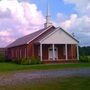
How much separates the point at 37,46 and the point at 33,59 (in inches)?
219

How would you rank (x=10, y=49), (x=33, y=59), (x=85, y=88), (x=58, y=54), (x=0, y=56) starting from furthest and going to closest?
(x=10, y=49) → (x=0, y=56) → (x=58, y=54) → (x=33, y=59) → (x=85, y=88)

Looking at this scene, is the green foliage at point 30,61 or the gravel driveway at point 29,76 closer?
the gravel driveway at point 29,76

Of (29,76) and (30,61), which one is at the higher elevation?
(30,61)

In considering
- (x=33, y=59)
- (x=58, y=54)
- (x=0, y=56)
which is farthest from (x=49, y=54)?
(x=0, y=56)

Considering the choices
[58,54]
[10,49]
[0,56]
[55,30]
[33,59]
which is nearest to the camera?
[33,59]

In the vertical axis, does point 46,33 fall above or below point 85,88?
above

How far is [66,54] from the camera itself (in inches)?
1912

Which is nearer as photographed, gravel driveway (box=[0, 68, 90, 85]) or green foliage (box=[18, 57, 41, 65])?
gravel driveway (box=[0, 68, 90, 85])

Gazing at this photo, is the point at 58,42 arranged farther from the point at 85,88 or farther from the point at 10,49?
the point at 85,88

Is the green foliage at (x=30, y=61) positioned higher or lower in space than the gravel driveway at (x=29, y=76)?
higher

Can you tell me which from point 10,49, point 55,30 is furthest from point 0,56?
point 55,30

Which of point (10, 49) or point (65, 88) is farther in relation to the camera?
point (10, 49)

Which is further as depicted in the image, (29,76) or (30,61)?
(30,61)

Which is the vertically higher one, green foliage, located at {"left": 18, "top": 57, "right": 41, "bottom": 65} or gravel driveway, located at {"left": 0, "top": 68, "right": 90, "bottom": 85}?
green foliage, located at {"left": 18, "top": 57, "right": 41, "bottom": 65}
